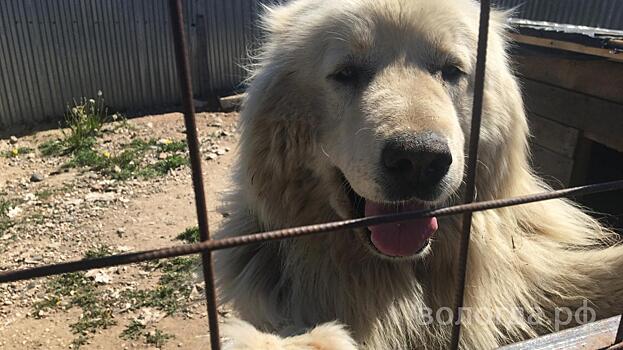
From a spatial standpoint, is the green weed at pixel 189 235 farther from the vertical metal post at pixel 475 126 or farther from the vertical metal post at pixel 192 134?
the vertical metal post at pixel 192 134

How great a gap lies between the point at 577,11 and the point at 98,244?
947 centimetres

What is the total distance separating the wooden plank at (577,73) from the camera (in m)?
3.56

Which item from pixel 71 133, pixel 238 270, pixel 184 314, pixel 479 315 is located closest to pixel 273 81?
pixel 238 270

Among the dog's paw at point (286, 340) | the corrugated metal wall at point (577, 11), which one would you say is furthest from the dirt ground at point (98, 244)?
the corrugated metal wall at point (577, 11)

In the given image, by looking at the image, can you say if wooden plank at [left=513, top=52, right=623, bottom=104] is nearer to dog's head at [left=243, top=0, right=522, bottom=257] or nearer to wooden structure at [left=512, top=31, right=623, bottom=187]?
wooden structure at [left=512, top=31, right=623, bottom=187]

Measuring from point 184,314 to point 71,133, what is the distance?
478 cm

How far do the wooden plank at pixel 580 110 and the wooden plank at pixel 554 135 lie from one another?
42 mm

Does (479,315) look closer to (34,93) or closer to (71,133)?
(71,133)

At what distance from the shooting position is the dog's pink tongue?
1954 millimetres

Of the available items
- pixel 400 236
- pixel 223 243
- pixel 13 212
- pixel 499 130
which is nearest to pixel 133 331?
pixel 400 236

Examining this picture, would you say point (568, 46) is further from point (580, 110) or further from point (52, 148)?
point (52, 148)

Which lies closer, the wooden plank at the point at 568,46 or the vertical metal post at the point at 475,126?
the vertical metal post at the point at 475,126

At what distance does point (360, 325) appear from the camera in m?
2.10

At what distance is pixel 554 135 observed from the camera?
409 cm
